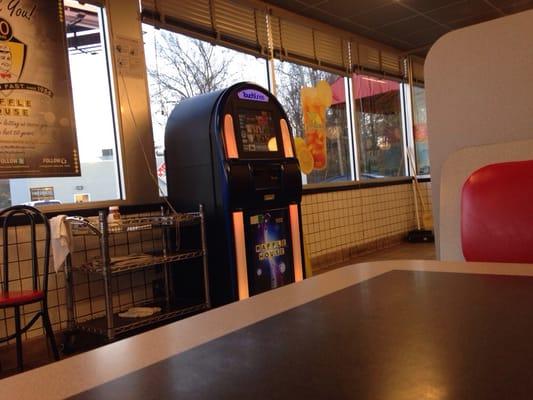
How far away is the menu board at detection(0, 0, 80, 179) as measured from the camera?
288 cm

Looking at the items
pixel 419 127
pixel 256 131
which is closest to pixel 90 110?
pixel 256 131

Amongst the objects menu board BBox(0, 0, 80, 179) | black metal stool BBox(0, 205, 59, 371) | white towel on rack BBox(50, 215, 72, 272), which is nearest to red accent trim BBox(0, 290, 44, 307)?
black metal stool BBox(0, 205, 59, 371)

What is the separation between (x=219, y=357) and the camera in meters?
0.65

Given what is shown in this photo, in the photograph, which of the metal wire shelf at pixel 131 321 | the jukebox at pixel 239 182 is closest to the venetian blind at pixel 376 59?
the jukebox at pixel 239 182

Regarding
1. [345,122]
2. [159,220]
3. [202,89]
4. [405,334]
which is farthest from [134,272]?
[345,122]

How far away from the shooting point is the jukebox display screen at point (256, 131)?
11.0ft

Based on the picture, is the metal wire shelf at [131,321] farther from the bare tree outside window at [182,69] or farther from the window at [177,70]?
the bare tree outside window at [182,69]

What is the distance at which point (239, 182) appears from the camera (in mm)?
3176

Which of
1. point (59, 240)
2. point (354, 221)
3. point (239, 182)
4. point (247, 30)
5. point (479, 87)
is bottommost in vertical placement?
point (354, 221)

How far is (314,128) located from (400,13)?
5.42 ft

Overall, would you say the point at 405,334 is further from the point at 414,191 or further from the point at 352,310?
the point at 414,191

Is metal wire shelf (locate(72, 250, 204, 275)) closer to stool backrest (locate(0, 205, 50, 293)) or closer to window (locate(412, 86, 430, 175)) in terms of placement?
stool backrest (locate(0, 205, 50, 293))

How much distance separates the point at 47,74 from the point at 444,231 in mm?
2722

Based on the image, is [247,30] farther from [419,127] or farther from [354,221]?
[419,127]
